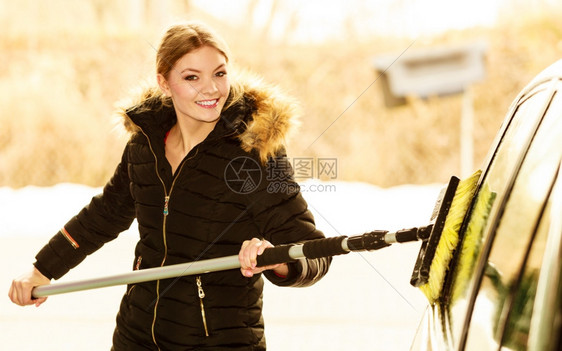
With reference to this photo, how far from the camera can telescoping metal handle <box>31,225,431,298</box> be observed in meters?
1.81

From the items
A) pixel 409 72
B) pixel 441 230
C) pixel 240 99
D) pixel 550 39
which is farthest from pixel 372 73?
pixel 441 230

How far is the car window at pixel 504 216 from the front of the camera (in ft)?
3.27

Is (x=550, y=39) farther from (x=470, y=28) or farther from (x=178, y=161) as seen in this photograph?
(x=178, y=161)

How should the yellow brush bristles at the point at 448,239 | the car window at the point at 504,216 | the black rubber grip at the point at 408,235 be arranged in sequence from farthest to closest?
1. the black rubber grip at the point at 408,235
2. the yellow brush bristles at the point at 448,239
3. the car window at the point at 504,216

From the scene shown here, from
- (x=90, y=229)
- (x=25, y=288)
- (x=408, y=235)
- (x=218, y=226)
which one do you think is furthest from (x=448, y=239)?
(x=25, y=288)

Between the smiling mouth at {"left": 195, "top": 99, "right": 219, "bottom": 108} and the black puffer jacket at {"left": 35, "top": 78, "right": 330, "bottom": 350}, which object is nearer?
the black puffer jacket at {"left": 35, "top": 78, "right": 330, "bottom": 350}

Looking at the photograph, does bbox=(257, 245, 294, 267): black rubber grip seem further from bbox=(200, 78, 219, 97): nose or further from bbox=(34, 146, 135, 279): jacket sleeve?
bbox=(34, 146, 135, 279): jacket sleeve

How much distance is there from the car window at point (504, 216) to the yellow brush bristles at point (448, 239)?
0.03 meters

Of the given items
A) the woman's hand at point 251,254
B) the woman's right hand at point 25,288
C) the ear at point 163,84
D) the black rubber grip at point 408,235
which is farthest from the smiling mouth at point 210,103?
the woman's right hand at point 25,288

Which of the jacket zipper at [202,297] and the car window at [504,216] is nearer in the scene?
the car window at [504,216]

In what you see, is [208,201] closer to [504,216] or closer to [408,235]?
[408,235]

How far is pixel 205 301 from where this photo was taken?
2135mm

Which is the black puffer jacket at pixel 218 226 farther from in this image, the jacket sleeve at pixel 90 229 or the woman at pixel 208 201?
the jacket sleeve at pixel 90 229

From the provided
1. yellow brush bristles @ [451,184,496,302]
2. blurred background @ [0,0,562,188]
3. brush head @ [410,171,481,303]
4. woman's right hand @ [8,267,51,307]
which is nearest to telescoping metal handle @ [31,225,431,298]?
brush head @ [410,171,481,303]
